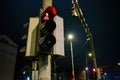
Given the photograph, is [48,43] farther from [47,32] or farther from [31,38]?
[31,38]

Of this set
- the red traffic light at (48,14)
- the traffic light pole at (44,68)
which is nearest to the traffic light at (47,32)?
the red traffic light at (48,14)

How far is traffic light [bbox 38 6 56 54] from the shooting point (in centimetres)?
387

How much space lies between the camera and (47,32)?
394 centimetres

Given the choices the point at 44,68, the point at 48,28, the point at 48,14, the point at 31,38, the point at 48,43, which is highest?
the point at 48,14

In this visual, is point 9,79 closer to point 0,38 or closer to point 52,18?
point 0,38

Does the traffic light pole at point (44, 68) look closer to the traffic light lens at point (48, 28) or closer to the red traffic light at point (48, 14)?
the traffic light lens at point (48, 28)

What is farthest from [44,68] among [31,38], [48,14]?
[48,14]

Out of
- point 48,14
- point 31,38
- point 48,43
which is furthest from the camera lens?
point 31,38

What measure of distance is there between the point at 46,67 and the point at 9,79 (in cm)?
3958

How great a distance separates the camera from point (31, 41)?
165 inches

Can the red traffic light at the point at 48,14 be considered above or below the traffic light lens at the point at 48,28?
above

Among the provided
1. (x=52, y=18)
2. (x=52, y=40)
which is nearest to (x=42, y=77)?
(x=52, y=40)

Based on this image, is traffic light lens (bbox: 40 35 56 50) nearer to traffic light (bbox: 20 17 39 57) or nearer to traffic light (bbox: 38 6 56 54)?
traffic light (bbox: 38 6 56 54)

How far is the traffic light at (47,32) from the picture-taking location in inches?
152
